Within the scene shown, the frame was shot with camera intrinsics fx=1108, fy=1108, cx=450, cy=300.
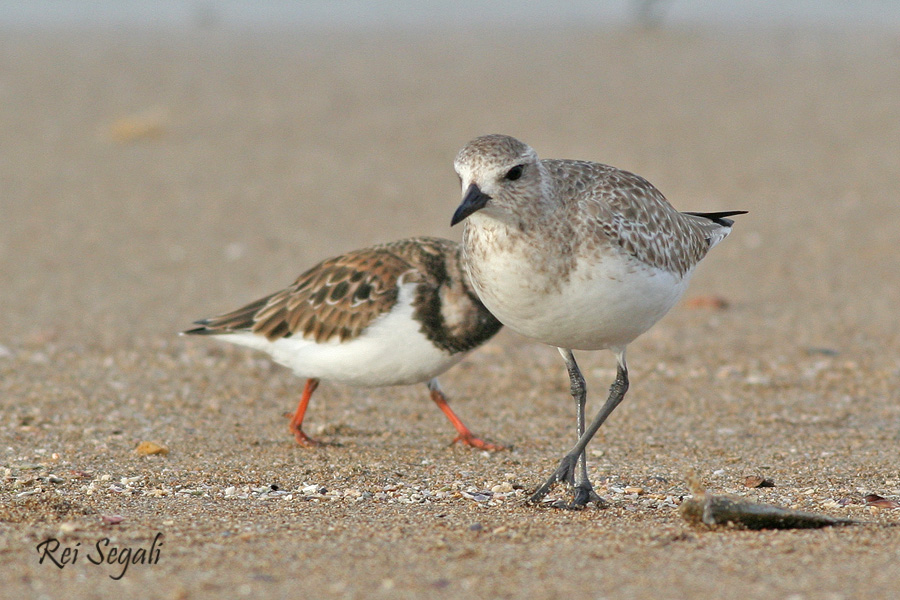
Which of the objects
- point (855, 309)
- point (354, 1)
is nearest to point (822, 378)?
point (855, 309)

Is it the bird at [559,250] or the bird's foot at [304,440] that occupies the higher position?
the bird at [559,250]

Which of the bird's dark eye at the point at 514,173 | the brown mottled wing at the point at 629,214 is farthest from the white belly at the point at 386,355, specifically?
the bird's dark eye at the point at 514,173

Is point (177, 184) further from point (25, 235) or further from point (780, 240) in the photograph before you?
point (780, 240)

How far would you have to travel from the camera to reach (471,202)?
4336 millimetres

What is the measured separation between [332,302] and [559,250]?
2.15m

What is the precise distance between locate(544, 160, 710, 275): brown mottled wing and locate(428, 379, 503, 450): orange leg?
5.21 feet

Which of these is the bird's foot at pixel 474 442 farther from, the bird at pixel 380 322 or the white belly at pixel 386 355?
the white belly at pixel 386 355

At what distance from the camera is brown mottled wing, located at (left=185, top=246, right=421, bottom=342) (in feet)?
20.0

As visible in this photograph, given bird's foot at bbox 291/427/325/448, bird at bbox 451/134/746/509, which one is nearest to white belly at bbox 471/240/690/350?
bird at bbox 451/134/746/509

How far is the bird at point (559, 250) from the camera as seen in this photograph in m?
4.44

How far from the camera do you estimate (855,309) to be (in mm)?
8938

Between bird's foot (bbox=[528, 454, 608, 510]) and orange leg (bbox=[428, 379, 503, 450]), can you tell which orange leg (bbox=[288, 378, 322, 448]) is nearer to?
orange leg (bbox=[428, 379, 503, 450])

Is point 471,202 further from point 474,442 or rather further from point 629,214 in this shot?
point 474,442

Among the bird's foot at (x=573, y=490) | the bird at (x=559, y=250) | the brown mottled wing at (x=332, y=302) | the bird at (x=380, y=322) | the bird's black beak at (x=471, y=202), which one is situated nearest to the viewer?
the bird's black beak at (x=471, y=202)
